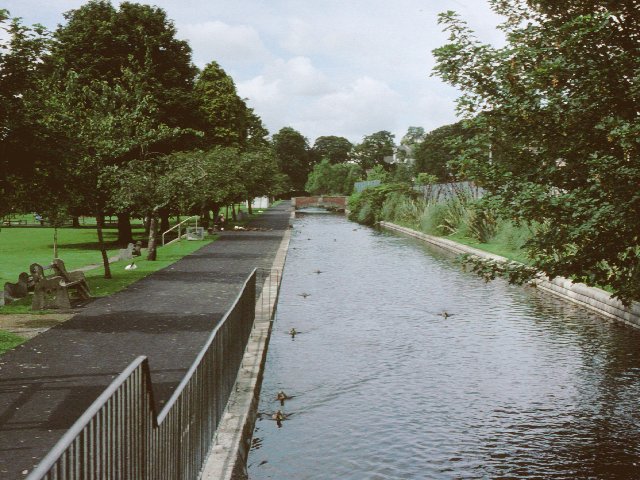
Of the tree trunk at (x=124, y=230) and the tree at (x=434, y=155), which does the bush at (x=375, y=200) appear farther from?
the tree at (x=434, y=155)

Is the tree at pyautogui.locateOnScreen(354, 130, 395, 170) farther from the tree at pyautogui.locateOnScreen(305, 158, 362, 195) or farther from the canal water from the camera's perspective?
the canal water

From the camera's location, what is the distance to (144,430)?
3979 mm

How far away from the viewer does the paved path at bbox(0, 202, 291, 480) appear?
7164 millimetres

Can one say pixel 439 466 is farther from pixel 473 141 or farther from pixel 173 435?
pixel 473 141

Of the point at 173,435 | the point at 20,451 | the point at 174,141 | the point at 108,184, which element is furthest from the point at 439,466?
the point at 174,141

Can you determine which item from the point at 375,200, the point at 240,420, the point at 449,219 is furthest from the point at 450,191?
the point at 240,420

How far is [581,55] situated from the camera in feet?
32.3

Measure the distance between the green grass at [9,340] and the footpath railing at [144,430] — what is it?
16.3ft

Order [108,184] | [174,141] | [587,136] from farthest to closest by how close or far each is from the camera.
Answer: [174,141], [108,184], [587,136]

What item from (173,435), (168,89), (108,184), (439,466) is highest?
(168,89)

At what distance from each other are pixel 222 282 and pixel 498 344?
8.93 meters

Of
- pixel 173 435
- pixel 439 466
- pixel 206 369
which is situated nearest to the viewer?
pixel 173 435

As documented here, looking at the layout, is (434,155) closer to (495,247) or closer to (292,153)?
(292,153)

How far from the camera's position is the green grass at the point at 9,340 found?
36.2ft
